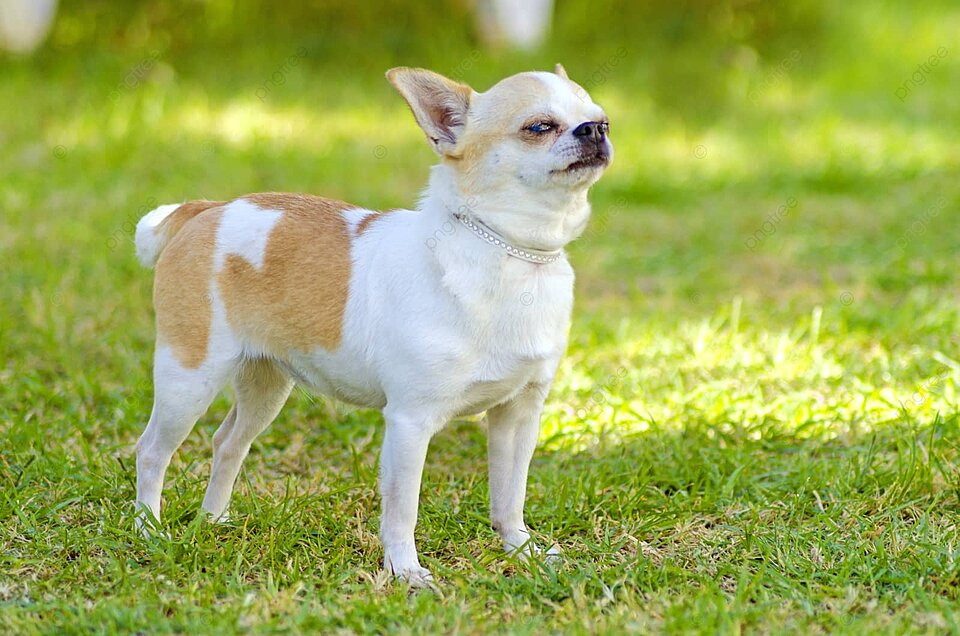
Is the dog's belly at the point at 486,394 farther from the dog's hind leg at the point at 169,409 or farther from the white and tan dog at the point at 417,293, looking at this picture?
the dog's hind leg at the point at 169,409

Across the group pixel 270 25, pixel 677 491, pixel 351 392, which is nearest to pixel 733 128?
pixel 270 25

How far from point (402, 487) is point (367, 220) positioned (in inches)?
30.2

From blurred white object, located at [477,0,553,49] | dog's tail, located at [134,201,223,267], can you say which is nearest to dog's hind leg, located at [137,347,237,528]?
dog's tail, located at [134,201,223,267]

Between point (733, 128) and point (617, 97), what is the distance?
2.85 feet

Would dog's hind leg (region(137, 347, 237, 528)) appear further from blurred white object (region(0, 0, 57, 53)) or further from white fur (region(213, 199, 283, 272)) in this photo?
blurred white object (region(0, 0, 57, 53))

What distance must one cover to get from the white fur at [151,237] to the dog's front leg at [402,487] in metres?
0.98

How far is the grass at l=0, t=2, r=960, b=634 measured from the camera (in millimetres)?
2912

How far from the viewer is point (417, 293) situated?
2967mm

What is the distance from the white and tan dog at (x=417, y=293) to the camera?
292 cm

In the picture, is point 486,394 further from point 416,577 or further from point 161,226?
point 161,226

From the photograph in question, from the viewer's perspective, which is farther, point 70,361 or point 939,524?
point 70,361

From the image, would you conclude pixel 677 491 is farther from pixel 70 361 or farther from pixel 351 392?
pixel 70 361

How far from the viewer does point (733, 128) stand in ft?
26.5

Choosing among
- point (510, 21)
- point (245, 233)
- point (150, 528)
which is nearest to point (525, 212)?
point (245, 233)
